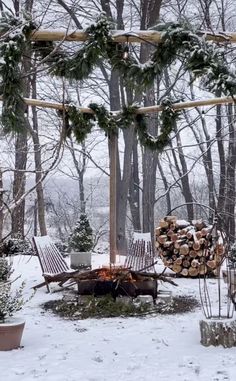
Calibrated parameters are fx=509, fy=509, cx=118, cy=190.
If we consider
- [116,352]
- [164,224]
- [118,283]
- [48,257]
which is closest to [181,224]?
[164,224]

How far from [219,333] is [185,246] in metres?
3.77

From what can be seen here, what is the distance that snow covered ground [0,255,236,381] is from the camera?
11.4 ft

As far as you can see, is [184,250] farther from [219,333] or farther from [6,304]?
[6,304]

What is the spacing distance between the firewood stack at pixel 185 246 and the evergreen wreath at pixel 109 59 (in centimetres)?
346

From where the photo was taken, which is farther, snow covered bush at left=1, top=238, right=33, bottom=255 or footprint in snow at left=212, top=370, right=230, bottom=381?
snow covered bush at left=1, top=238, right=33, bottom=255

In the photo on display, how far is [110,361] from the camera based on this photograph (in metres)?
3.79

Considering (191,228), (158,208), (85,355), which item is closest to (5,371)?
(85,355)

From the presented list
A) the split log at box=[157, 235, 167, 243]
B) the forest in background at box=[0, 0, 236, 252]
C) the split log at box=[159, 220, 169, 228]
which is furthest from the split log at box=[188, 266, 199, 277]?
the forest in background at box=[0, 0, 236, 252]

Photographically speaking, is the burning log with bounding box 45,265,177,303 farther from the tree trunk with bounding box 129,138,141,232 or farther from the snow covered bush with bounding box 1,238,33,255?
the tree trunk with bounding box 129,138,141,232

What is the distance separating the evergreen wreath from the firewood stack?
3.46 m

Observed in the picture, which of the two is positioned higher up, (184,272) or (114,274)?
(114,274)

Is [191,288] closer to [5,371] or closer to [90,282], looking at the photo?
[90,282]

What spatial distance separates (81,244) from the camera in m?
8.77

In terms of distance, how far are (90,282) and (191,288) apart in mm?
1777
